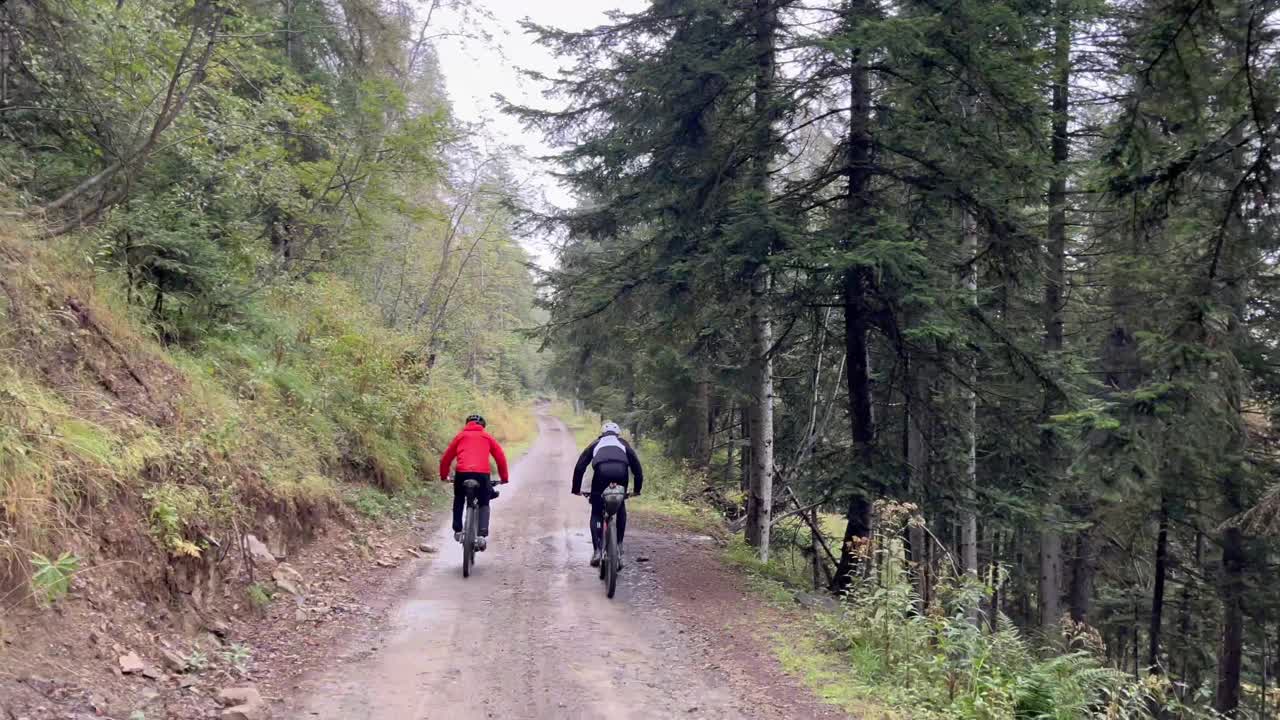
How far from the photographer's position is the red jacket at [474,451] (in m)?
9.45

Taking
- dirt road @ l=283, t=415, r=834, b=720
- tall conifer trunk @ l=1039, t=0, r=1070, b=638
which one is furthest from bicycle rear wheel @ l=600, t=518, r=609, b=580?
tall conifer trunk @ l=1039, t=0, r=1070, b=638

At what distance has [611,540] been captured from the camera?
8711 millimetres

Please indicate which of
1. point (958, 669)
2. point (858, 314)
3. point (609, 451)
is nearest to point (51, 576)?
point (609, 451)

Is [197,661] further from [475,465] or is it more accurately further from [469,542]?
[475,465]

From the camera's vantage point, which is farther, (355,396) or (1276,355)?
(355,396)

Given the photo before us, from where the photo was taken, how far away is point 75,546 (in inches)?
200

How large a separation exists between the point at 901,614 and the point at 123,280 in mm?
9005

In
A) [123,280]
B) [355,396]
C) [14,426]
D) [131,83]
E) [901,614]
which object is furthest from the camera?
[355,396]

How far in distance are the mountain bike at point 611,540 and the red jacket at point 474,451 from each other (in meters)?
1.51

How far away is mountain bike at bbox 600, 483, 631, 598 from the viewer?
28.0 ft

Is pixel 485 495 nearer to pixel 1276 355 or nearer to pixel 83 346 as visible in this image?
pixel 83 346

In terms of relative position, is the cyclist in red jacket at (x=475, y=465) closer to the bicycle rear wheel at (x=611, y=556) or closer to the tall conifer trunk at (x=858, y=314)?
the bicycle rear wheel at (x=611, y=556)

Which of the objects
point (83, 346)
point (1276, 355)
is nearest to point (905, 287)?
point (1276, 355)

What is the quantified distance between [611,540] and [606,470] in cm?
86
